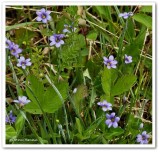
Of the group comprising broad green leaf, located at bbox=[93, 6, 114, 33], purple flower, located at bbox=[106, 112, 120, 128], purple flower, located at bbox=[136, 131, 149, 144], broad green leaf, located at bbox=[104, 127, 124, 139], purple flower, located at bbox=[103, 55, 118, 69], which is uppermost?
broad green leaf, located at bbox=[93, 6, 114, 33]

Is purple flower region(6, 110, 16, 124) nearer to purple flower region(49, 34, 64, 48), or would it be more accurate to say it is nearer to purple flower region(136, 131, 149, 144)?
purple flower region(49, 34, 64, 48)

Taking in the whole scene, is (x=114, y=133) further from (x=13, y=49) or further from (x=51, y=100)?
(x=13, y=49)

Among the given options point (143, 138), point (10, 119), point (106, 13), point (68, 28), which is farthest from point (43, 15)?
point (143, 138)

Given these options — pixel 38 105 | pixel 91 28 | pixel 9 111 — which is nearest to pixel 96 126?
pixel 38 105

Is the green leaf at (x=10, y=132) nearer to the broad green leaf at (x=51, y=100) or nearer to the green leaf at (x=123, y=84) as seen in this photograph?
the broad green leaf at (x=51, y=100)

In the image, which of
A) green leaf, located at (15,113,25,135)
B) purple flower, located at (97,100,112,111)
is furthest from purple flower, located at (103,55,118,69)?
green leaf, located at (15,113,25,135)

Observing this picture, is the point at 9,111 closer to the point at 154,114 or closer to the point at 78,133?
the point at 78,133
